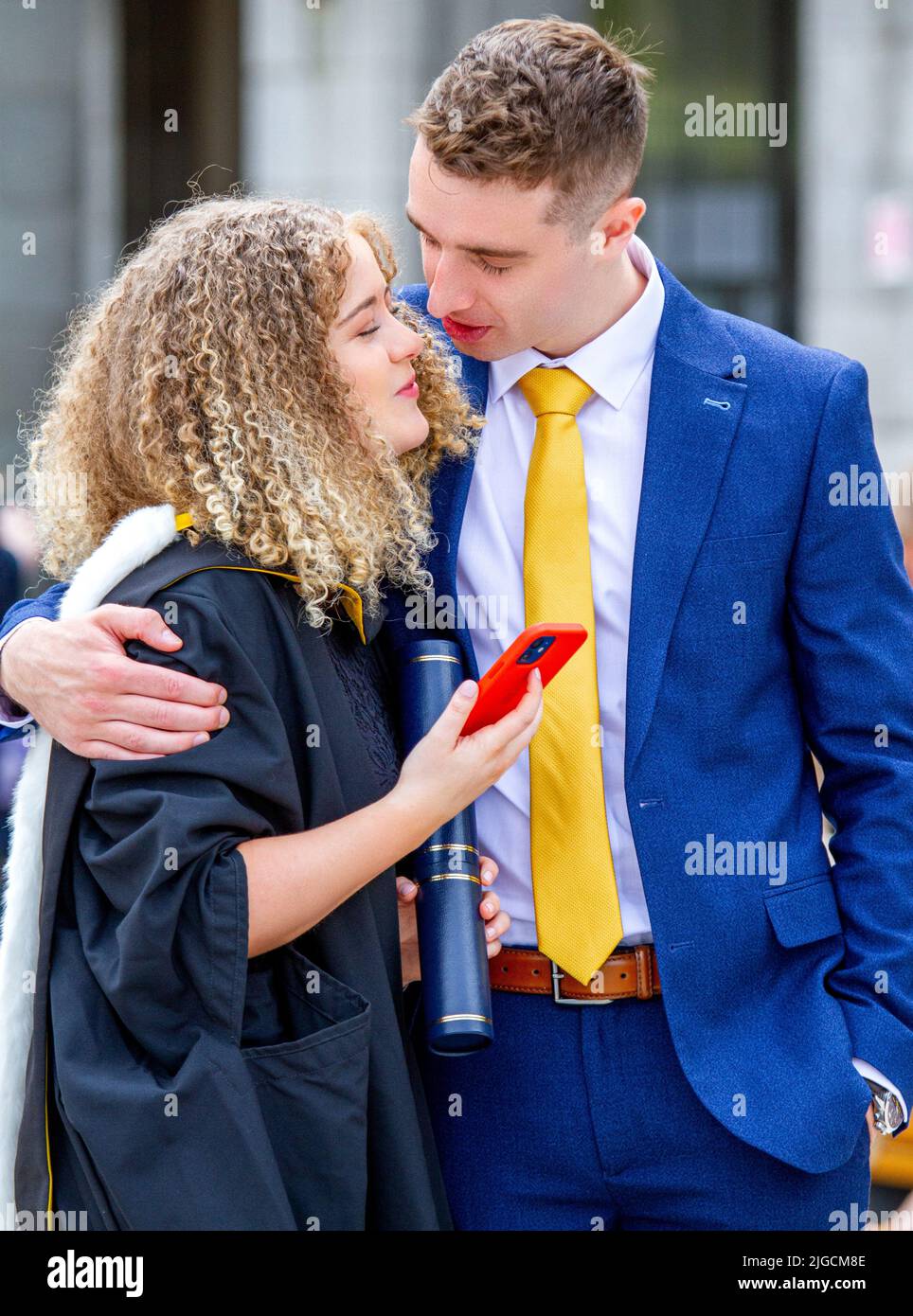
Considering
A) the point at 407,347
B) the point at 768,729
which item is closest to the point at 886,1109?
the point at 768,729


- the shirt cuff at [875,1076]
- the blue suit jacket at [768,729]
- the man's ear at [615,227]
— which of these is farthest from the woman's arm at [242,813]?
the man's ear at [615,227]

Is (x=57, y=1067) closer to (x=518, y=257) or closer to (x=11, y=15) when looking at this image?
(x=518, y=257)

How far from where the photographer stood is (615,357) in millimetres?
2309

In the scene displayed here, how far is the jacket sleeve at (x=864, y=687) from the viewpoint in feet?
7.19

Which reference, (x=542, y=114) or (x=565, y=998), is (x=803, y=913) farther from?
(x=542, y=114)

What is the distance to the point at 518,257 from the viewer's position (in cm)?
231

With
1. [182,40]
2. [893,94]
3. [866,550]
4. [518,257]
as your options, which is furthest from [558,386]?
[182,40]

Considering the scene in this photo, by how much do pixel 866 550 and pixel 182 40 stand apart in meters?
5.89

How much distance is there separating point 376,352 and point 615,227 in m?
0.50

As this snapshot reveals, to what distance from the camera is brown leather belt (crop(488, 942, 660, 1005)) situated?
7.13 ft

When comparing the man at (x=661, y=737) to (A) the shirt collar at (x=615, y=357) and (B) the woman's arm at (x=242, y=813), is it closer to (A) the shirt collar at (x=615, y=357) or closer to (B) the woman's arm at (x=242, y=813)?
(A) the shirt collar at (x=615, y=357)

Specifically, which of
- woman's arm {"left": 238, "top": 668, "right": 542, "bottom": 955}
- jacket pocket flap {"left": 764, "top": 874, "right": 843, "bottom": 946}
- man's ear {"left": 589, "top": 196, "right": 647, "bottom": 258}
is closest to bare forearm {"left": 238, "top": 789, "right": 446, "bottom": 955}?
woman's arm {"left": 238, "top": 668, "right": 542, "bottom": 955}

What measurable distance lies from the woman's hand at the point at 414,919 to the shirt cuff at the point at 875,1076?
56 cm

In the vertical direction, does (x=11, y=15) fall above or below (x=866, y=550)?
above
